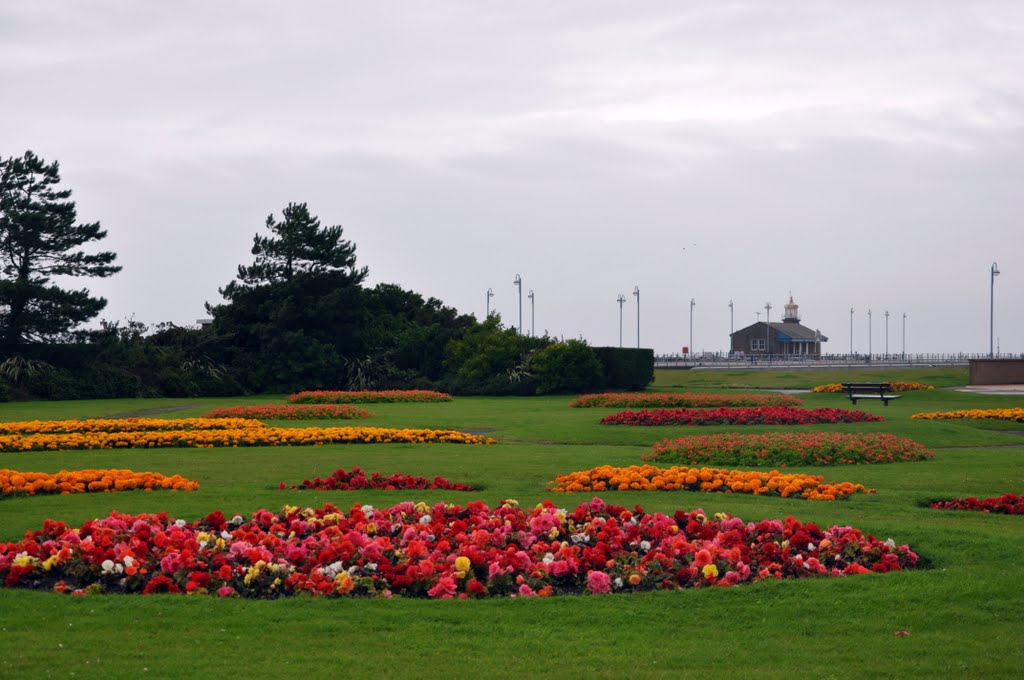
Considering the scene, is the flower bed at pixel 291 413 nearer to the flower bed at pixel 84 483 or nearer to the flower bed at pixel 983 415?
the flower bed at pixel 983 415

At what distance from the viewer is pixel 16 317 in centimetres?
4169

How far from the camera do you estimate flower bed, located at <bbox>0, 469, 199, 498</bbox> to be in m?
12.9

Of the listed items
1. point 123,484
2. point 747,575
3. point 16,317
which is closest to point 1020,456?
point 747,575

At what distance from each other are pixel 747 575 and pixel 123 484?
8.31 m

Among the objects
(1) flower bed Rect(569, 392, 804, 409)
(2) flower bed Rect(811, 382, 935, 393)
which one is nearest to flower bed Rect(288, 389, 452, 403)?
(1) flower bed Rect(569, 392, 804, 409)

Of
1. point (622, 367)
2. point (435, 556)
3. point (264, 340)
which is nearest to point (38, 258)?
point (264, 340)

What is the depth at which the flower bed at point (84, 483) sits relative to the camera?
12.9 metres

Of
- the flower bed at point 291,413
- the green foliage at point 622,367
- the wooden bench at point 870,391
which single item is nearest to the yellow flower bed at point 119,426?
the flower bed at point 291,413

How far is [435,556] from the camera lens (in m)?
8.15

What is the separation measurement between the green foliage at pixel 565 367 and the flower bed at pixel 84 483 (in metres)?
29.1

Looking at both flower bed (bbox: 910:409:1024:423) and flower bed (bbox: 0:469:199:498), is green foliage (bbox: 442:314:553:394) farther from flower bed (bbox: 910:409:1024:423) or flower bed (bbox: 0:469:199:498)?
flower bed (bbox: 0:469:199:498)

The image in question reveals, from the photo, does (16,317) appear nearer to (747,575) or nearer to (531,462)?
(531,462)

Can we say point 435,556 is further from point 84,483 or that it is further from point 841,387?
point 841,387

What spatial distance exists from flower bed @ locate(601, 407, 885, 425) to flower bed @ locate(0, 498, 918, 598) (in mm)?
14747
